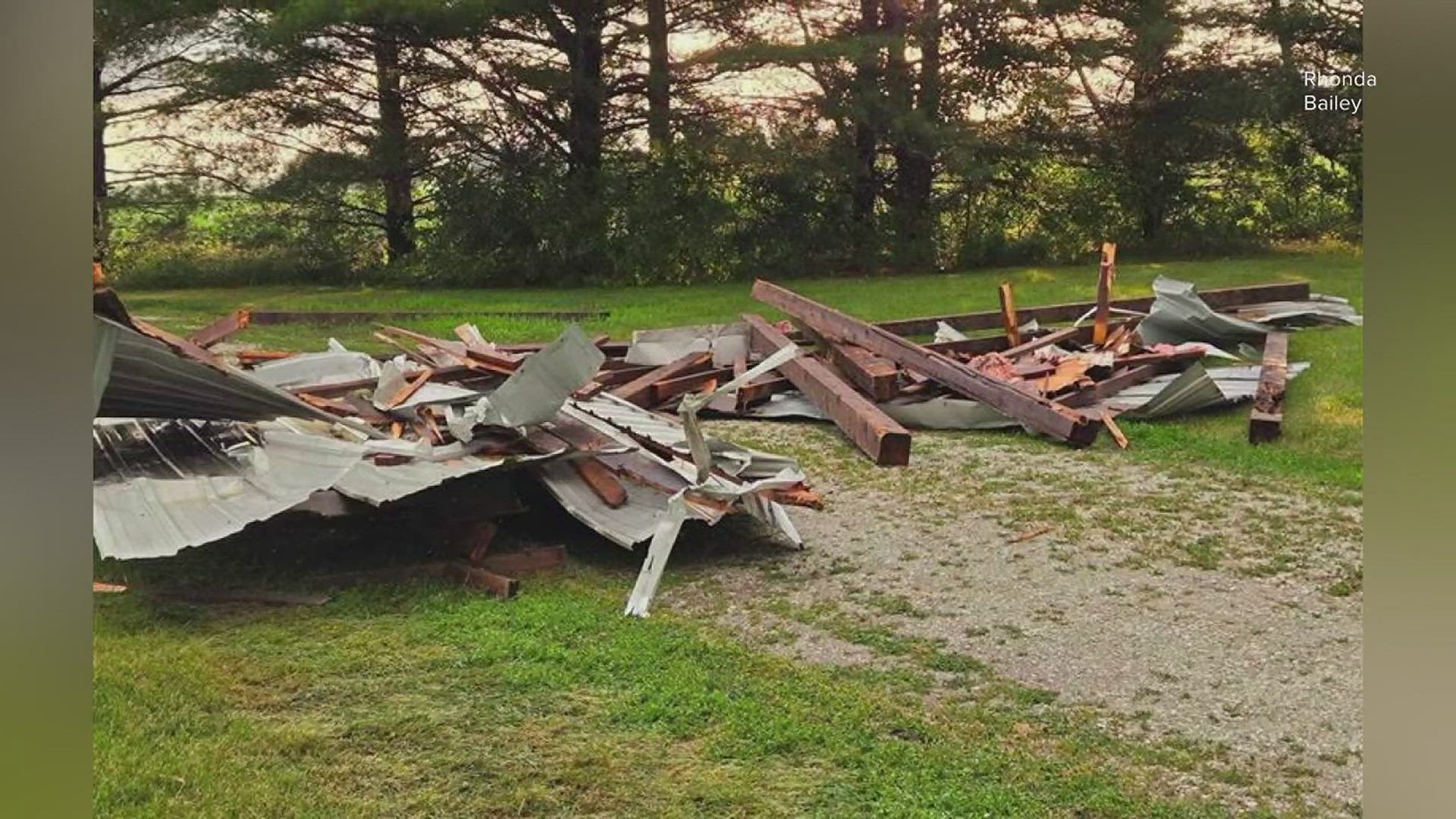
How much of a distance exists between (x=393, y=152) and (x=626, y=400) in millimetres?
860

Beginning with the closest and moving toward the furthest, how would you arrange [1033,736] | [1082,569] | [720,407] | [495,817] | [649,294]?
[495,817] < [1033,736] < [1082,569] < [649,294] < [720,407]

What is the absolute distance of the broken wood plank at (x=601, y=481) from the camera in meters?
2.59

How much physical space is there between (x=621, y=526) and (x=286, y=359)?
105 cm

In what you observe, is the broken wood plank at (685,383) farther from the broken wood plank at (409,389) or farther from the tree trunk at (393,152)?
the tree trunk at (393,152)

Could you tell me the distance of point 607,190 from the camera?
2809mm

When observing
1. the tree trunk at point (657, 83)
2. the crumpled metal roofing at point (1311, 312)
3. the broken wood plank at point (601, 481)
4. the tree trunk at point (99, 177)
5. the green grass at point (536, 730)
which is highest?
the tree trunk at point (657, 83)

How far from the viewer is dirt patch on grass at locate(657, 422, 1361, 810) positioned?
195 cm

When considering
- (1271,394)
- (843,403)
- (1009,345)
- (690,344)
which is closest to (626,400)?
(690,344)

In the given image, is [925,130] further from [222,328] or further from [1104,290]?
[222,328]

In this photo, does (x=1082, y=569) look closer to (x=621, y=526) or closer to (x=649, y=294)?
(x=621, y=526)

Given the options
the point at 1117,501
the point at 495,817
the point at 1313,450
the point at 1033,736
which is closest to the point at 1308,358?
the point at 1313,450

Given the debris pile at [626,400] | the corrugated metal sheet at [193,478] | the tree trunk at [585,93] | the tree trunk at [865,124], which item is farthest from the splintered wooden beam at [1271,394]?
the corrugated metal sheet at [193,478]

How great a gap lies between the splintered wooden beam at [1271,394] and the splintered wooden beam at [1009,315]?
0.66 metres

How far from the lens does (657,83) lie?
9.34 ft
